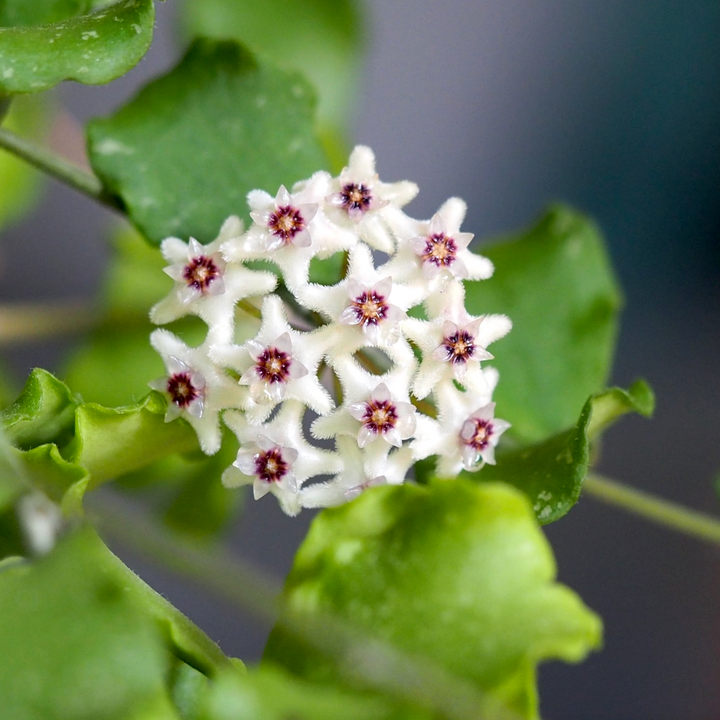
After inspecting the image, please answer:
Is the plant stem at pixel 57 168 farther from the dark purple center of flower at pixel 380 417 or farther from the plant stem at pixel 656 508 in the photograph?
the plant stem at pixel 656 508

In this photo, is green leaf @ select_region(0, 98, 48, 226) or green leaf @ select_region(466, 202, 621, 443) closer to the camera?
green leaf @ select_region(466, 202, 621, 443)

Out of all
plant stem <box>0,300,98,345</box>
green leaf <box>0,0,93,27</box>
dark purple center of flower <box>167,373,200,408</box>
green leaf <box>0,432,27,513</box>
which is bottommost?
plant stem <box>0,300,98,345</box>

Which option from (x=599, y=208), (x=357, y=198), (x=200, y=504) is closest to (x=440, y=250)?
(x=357, y=198)

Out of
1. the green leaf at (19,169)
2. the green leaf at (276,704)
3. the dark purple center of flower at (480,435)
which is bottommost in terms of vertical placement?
the green leaf at (19,169)

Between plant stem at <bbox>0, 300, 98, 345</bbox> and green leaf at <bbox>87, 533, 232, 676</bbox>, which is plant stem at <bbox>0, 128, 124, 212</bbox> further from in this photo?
plant stem at <bbox>0, 300, 98, 345</bbox>

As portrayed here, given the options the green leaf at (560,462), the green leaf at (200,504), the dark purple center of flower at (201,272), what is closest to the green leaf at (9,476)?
the dark purple center of flower at (201,272)

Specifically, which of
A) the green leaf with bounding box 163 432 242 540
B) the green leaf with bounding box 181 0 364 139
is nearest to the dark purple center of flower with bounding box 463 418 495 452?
the green leaf with bounding box 163 432 242 540
